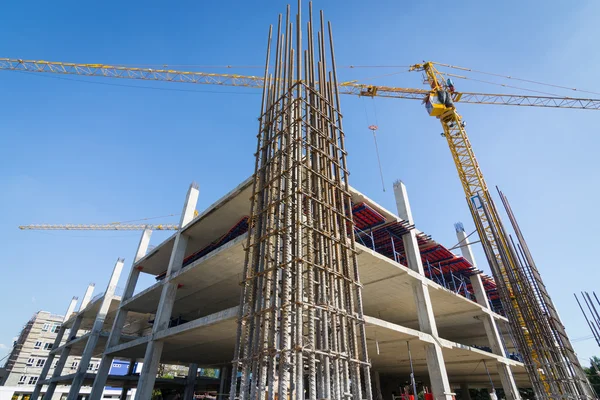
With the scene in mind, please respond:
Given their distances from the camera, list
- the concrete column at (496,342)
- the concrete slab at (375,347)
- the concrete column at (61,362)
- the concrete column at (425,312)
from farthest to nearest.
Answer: the concrete column at (61,362), the concrete column at (496,342), the concrete column at (425,312), the concrete slab at (375,347)

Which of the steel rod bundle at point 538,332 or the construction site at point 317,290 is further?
the steel rod bundle at point 538,332

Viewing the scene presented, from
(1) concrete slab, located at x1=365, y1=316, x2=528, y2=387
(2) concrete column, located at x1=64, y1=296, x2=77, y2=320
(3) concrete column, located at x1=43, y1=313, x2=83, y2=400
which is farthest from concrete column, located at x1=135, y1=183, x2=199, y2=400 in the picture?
(2) concrete column, located at x1=64, y1=296, x2=77, y2=320

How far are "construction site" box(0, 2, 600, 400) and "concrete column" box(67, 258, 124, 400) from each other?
4.7 inches

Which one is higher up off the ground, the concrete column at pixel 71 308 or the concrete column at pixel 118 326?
the concrete column at pixel 71 308

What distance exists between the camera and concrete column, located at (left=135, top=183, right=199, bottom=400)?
16.7 metres

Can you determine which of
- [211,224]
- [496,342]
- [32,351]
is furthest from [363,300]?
[32,351]

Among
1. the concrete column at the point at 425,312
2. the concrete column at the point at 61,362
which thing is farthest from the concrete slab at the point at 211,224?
the concrete column at the point at 61,362

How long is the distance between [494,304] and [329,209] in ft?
96.7

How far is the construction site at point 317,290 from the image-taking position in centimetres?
923

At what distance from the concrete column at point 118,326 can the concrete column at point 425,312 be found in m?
20.0

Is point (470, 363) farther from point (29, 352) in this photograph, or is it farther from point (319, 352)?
point (29, 352)

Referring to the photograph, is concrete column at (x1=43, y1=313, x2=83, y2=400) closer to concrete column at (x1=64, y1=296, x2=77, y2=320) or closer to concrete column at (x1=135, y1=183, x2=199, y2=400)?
concrete column at (x1=64, y1=296, x2=77, y2=320)

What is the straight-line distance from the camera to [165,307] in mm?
18859

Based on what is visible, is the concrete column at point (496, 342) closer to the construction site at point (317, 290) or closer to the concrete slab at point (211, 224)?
the construction site at point (317, 290)
